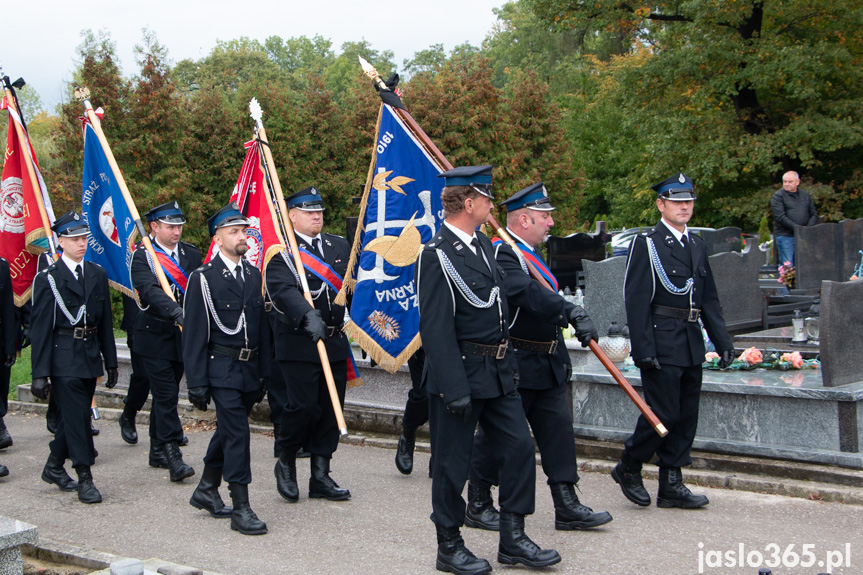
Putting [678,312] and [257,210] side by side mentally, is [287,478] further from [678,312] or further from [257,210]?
[678,312]

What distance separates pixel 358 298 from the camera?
6.80 m

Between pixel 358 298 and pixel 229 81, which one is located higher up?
pixel 229 81

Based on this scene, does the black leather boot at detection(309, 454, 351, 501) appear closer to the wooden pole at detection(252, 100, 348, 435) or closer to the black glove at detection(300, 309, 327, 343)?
the wooden pole at detection(252, 100, 348, 435)

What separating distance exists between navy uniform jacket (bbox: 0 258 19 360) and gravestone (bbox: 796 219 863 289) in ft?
34.0

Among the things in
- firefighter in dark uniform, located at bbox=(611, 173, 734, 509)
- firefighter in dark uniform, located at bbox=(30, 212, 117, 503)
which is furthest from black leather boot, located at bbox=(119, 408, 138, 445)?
firefighter in dark uniform, located at bbox=(611, 173, 734, 509)

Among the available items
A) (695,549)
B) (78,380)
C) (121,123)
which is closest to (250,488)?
(78,380)

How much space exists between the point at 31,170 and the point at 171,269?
211cm

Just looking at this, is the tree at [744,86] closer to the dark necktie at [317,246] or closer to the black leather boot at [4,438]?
the dark necktie at [317,246]

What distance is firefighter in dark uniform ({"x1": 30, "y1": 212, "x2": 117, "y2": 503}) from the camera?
22.6ft

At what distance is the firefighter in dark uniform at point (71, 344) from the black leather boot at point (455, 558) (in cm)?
313

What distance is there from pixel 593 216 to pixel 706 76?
1647 cm

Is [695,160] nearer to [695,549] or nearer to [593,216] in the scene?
[593,216]

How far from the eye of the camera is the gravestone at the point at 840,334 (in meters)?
6.29

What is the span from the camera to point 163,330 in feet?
25.3
